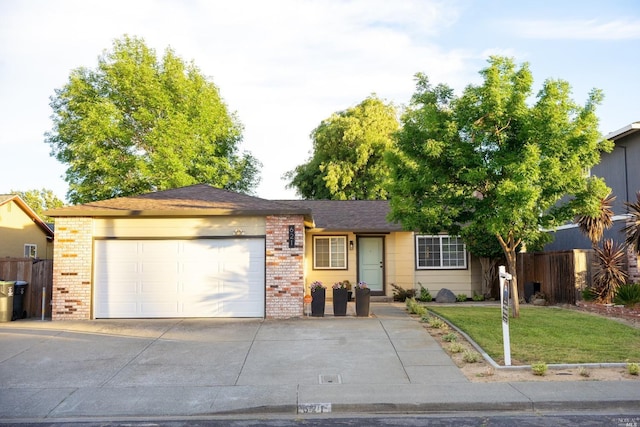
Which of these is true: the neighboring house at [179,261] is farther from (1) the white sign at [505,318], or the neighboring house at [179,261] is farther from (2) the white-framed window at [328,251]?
(1) the white sign at [505,318]

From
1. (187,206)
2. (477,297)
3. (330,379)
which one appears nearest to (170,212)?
(187,206)

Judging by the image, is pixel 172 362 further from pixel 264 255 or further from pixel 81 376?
pixel 264 255

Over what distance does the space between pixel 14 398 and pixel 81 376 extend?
1.19 metres

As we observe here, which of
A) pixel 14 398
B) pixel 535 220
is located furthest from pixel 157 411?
pixel 535 220

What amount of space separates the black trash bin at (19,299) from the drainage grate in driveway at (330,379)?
9.80 metres

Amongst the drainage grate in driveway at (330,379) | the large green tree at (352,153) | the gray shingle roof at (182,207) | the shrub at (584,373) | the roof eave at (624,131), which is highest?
the large green tree at (352,153)

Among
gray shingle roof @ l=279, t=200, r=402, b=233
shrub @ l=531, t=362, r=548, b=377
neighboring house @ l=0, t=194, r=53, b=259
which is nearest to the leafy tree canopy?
neighboring house @ l=0, t=194, r=53, b=259

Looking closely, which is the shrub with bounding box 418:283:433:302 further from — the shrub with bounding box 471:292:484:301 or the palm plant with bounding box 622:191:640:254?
the palm plant with bounding box 622:191:640:254

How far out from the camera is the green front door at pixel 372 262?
63.8 feet

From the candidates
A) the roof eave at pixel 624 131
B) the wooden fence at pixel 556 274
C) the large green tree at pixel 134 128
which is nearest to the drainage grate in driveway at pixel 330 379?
the wooden fence at pixel 556 274

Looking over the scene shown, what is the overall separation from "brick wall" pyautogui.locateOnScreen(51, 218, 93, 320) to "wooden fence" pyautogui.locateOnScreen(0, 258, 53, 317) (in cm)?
135

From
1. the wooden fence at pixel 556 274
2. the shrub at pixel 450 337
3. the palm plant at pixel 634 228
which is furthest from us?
the wooden fence at pixel 556 274

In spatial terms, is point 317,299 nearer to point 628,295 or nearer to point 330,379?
point 330,379

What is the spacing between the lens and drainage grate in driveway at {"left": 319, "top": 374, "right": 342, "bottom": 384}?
7.82 meters
